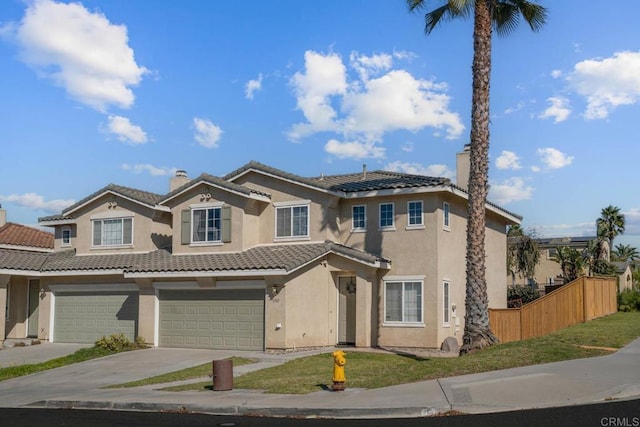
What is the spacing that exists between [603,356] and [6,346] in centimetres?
2215

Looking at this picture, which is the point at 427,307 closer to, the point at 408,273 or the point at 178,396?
the point at 408,273

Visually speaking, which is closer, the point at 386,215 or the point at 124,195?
the point at 386,215

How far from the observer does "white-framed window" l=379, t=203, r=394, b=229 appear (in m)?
25.6

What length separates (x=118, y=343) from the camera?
2534cm

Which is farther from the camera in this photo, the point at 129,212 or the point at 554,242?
the point at 554,242

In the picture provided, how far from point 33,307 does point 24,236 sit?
20.1ft

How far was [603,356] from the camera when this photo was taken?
53.8 feet

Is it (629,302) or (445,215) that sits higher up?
(445,215)

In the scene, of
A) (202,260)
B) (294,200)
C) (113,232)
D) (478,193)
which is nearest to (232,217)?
(202,260)

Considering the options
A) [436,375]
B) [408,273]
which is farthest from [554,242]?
[436,375]

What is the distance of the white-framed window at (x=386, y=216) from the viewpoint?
1009 inches

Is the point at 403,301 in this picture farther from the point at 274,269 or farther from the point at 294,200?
the point at 294,200


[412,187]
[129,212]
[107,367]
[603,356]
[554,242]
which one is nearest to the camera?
[603,356]

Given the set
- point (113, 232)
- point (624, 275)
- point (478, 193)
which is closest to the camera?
point (478, 193)
